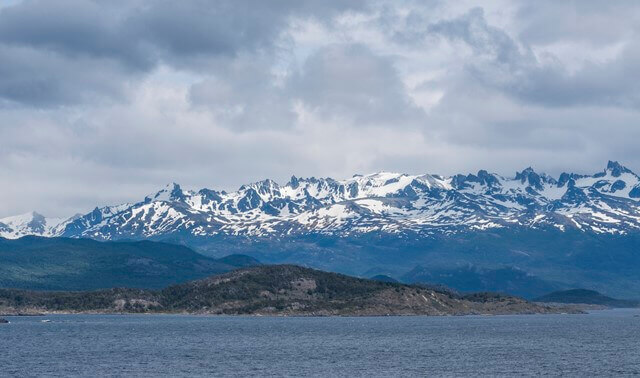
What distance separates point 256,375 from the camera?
191m

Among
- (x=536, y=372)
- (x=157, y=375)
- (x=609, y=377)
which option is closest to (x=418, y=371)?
(x=536, y=372)

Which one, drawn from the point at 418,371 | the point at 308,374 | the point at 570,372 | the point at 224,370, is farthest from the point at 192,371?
the point at 570,372

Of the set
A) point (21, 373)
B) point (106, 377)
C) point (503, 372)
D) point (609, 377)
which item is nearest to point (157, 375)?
point (106, 377)

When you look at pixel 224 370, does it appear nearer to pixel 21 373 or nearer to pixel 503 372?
pixel 21 373

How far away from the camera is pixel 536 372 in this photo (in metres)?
197

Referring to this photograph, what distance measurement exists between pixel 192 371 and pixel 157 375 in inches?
387

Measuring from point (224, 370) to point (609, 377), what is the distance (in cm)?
6840

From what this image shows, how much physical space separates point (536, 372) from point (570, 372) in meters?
6.03

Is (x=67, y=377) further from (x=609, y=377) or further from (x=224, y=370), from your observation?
(x=609, y=377)

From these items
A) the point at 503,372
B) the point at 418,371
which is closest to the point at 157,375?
the point at 418,371

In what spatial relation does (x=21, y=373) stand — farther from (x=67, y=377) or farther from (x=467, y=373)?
(x=467, y=373)

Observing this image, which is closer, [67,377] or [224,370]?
[67,377]

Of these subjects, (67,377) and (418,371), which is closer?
(67,377)

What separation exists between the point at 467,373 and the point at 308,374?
28865mm
